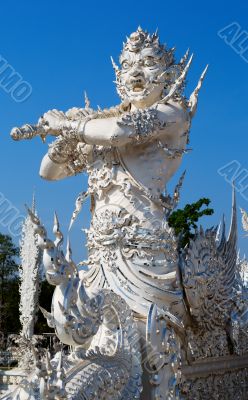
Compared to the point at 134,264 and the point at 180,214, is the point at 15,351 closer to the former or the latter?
the point at 180,214

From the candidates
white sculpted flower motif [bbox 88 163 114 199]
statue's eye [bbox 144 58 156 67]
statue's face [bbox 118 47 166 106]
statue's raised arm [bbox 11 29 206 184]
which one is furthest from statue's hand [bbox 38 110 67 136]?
statue's eye [bbox 144 58 156 67]

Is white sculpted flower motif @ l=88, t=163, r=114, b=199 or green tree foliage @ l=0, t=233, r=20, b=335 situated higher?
green tree foliage @ l=0, t=233, r=20, b=335

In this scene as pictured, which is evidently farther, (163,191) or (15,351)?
(15,351)

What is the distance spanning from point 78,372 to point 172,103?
179cm

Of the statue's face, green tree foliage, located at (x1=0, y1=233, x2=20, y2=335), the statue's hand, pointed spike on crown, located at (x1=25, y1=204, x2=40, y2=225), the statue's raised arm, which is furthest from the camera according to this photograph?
green tree foliage, located at (x1=0, y1=233, x2=20, y2=335)

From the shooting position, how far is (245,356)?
4895mm

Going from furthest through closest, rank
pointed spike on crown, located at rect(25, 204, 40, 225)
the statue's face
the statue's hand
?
1. the statue's face
2. the statue's hand
3. pointed spike on crown, located at rect(25, 204, 40, 225)

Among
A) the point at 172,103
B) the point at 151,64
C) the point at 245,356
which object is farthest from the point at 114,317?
the point at 245,356

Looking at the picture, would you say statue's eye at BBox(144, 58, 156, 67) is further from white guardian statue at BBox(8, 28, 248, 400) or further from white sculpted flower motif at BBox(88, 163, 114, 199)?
white sculpted flower motif at BBox(88, 163, 114, 199)

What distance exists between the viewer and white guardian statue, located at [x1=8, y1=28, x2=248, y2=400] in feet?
8.79

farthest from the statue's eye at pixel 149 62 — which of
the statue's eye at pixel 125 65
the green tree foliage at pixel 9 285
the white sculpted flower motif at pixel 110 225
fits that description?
the green tree foliage at pixel 9 285

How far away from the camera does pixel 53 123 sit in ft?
11.3

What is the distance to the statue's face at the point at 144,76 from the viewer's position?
3.60m

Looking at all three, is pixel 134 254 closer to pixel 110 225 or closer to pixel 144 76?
pixel 110 225
